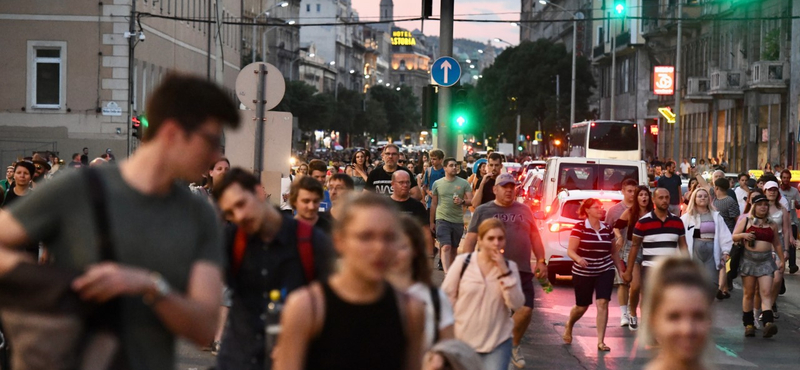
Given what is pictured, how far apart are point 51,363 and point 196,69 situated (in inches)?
2119

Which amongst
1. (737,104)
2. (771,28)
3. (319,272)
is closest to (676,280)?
(319,272)

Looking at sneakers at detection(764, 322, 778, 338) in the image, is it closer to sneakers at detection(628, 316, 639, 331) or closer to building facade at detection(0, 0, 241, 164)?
sneakers at detection(628, 316, 639, 331)

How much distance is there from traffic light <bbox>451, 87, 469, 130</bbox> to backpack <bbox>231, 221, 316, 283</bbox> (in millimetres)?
16642

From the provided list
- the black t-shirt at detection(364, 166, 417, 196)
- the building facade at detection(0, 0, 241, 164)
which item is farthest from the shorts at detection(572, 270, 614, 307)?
the building facade at detection(0, 0, 241, 164)

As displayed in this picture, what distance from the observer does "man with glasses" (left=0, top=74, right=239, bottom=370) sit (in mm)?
3279

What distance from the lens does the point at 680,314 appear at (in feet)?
12.1

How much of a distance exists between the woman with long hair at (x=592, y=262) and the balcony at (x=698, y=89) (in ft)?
143

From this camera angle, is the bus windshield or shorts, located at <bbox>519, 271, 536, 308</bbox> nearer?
shorts, located at <bbox>519, 271, 536, 308</bbox>

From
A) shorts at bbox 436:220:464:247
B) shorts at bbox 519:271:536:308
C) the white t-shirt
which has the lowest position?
shorts at bbox 519:271:536:308

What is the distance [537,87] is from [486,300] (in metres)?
85.2

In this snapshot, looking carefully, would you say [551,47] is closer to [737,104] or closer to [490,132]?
[490,132]

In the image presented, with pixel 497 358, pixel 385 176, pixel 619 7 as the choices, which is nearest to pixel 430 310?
pixel 497 358

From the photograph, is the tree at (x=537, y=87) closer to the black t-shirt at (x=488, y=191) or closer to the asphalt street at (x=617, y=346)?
the black t-shirt at (x=488, y=191)

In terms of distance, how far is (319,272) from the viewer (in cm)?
559
